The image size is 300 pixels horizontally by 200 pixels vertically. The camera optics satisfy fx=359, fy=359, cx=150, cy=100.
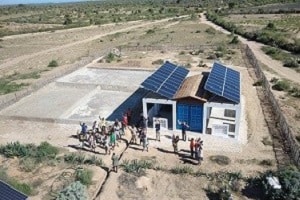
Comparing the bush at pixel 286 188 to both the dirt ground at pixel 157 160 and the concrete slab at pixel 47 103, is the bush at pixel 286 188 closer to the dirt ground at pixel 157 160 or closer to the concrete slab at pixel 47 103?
the dirt ground at pixel 157 160

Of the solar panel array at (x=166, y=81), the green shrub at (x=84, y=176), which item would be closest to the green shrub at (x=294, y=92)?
the solar panel array at (x=166, y=81)

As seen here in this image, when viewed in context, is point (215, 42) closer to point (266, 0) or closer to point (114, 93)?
point (114, 93)

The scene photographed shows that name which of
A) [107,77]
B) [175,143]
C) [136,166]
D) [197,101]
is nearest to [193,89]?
[197,101]

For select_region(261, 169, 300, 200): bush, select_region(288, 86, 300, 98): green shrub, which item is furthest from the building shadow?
select_region(288, 86, 300, 98): green shrub

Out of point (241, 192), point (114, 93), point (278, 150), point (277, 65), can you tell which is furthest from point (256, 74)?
point (241, 192)

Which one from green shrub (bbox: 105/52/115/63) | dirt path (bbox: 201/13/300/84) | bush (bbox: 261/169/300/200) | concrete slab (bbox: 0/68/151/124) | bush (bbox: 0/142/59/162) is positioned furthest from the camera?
green shrub (bbox: 105/52/115/63)

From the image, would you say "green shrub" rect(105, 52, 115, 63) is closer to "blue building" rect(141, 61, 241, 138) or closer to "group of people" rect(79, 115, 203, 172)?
"blue building" rect(141, 61, 241, 138)
